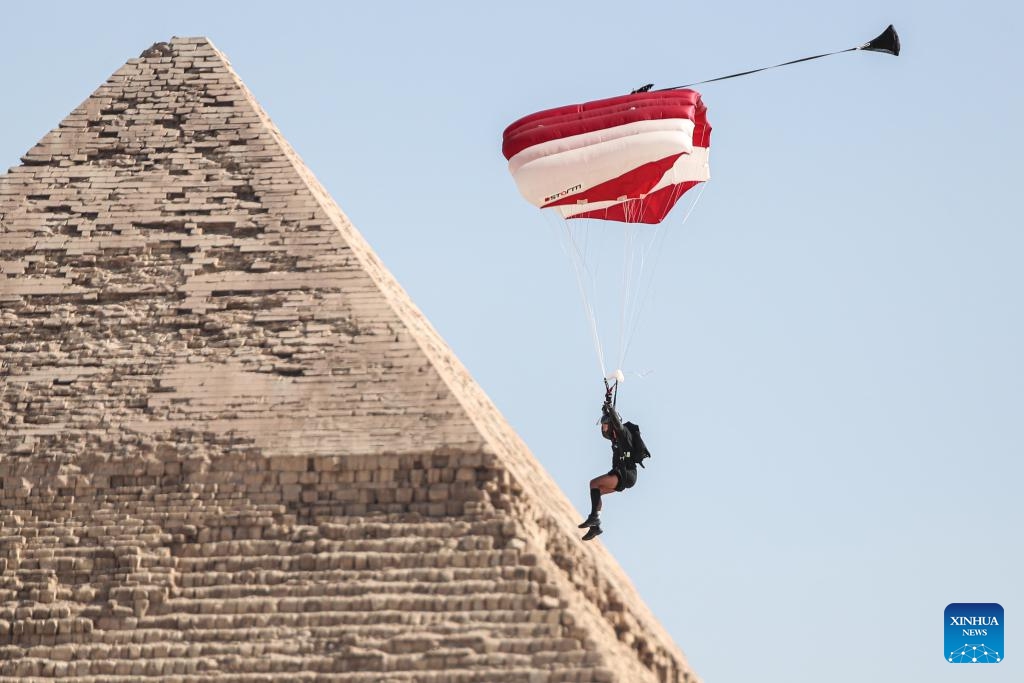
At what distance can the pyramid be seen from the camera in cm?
2764

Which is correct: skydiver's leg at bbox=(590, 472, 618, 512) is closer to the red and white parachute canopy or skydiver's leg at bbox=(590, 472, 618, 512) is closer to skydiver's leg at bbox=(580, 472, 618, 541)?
skydiver's leg at bbox=(580, 472, 618, 541)

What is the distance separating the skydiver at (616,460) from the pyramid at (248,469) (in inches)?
31.3

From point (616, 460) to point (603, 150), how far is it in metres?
4.11

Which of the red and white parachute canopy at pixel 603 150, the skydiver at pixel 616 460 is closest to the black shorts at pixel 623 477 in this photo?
the skydiver at pixel 616 460

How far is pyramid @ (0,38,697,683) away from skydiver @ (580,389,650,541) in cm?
79

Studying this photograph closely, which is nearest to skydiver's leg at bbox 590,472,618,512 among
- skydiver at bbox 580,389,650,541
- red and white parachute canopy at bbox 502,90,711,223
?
skydiver at bbox 580,389,650,541

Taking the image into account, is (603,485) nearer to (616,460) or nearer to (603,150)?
(616,460)

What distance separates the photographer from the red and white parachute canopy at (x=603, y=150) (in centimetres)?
3253

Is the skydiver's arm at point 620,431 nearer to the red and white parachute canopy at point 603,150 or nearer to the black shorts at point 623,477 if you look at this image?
the black shorts at point 623,477

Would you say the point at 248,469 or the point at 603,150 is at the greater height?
the point at 603,150

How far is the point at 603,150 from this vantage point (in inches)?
1286

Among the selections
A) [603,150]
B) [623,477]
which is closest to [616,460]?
[623,477]

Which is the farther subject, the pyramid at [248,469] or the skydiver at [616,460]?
the skydiver at [616,460]

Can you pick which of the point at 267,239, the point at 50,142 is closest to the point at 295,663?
the point at 267,239
